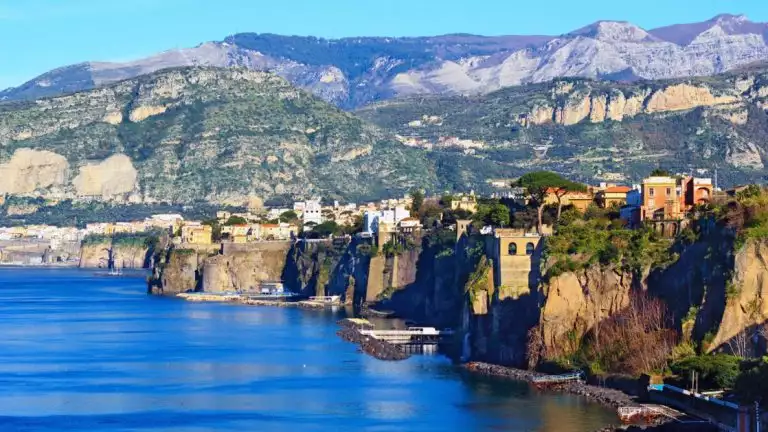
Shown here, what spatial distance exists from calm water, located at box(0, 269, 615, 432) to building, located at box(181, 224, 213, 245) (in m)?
43.5

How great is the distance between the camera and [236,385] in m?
60.6

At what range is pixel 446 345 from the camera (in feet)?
236

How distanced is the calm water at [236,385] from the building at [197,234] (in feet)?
143

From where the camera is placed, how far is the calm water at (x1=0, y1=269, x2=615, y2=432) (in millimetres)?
51219

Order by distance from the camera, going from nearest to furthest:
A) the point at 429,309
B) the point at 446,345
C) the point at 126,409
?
the point at 126,409 → the point at 446,345 → the point at 429,309

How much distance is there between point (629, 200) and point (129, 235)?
403ft

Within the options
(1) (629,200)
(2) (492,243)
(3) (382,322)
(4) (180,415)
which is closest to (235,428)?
(4) (180,415)

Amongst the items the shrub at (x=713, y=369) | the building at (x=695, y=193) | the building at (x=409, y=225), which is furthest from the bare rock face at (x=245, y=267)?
the shrub at (x=713, y=369)

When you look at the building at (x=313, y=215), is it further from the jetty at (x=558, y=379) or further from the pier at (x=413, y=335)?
the jetty at (x=558, y=379)

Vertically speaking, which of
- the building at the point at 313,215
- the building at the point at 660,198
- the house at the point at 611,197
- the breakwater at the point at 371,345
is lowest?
the breakwater at the point at 371,345

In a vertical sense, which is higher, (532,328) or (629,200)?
(629,200)

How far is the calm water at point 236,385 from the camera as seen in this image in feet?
168

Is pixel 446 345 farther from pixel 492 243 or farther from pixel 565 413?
pixel 565 413

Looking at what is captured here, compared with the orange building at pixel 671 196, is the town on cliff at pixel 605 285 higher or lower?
lower
